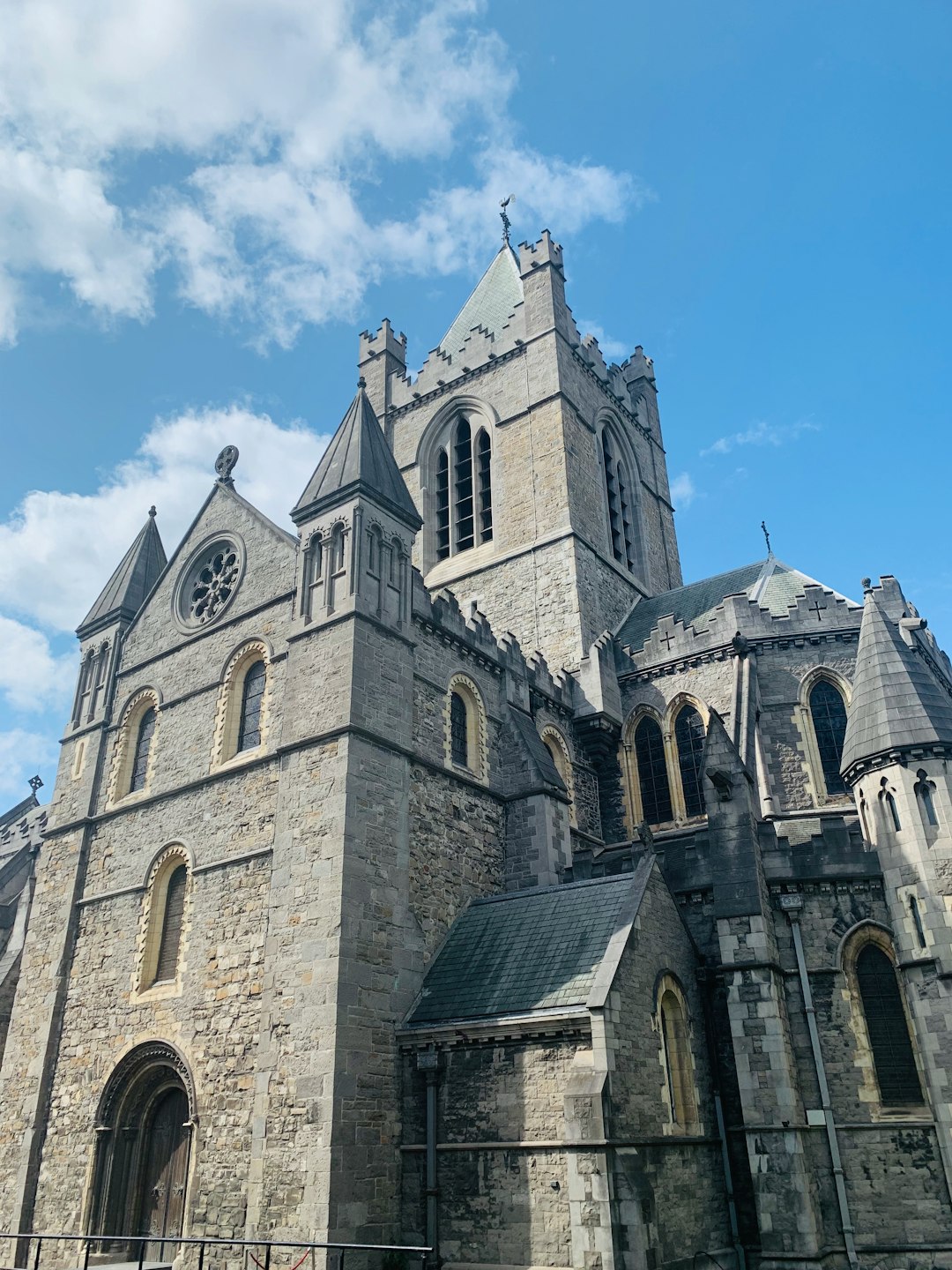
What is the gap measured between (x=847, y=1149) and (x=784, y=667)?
10390 millimetres

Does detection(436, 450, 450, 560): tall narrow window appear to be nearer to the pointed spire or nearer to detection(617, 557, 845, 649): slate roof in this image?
detection(617, 557, 845, 649): slate roof

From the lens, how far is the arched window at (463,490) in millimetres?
30875

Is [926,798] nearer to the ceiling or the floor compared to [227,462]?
nearer to the floor

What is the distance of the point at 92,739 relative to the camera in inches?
869

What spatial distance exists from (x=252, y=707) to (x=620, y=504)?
57.4ft

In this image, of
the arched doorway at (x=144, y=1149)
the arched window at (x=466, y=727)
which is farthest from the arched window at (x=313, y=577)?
the arched doorway at (x=144, y=1149)

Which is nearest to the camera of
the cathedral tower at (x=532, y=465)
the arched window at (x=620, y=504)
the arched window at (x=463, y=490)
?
the cathedral tower at (x=532, y=465)

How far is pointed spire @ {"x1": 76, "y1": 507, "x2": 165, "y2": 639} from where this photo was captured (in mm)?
23406

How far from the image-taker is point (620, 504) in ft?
108

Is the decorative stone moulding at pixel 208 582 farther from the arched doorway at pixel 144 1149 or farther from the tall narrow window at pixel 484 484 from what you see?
the tall narrow window at pixel 484 484

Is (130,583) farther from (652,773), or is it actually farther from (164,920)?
(652,773)

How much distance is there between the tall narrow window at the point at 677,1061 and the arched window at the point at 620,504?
17438mm

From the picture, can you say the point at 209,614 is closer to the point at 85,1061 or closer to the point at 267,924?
the point at 267,924

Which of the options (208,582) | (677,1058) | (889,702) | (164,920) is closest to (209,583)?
(208,582)
